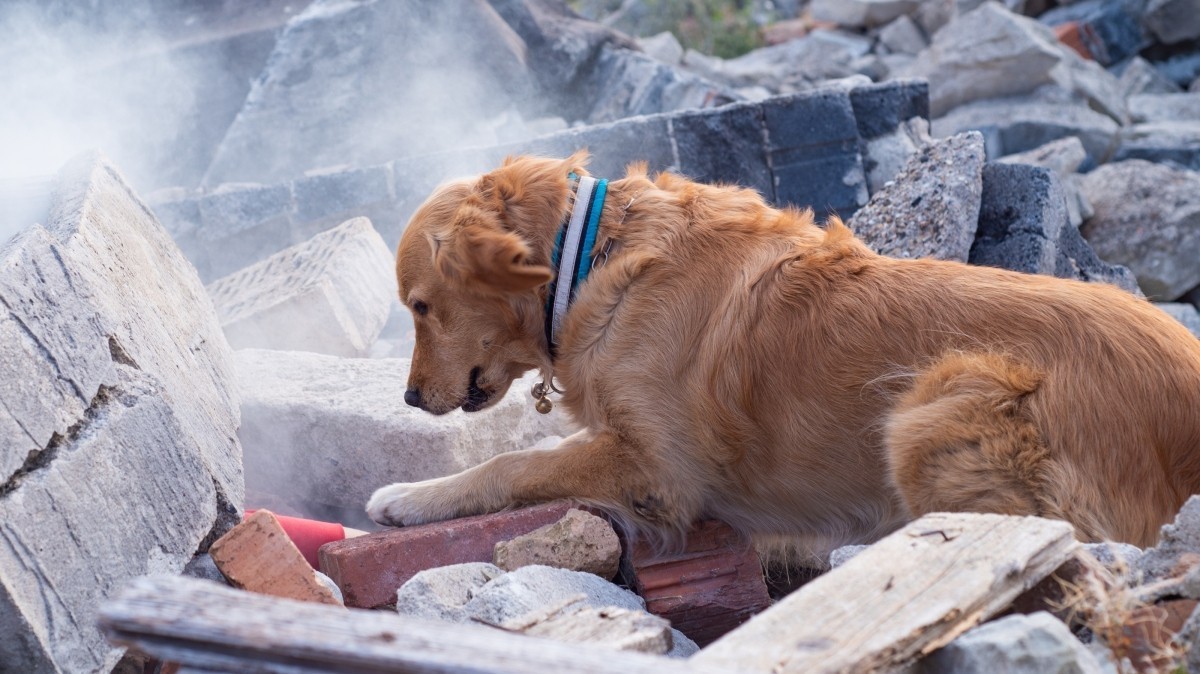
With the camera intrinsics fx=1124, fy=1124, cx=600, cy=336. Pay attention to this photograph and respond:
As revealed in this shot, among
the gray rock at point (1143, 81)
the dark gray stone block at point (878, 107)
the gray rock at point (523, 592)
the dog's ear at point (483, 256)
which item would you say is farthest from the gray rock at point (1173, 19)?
the gray rock at point (523, 592)

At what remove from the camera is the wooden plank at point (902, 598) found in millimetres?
1986

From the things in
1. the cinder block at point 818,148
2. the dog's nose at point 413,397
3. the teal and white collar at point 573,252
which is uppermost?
the teal and white collar at point 573,252

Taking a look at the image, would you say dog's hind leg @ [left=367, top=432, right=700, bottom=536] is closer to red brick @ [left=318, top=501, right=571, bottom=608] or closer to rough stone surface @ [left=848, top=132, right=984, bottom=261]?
red brick @ [left=318, top=501, right=571, bottom=608]

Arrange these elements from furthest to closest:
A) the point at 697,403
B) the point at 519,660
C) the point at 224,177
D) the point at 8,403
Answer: the point at 224,177, the point at 697,403, the point at 8,403, the point at 519,660

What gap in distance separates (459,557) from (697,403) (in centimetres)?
96

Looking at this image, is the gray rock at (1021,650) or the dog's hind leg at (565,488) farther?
the dog's hind leg at (565,488)

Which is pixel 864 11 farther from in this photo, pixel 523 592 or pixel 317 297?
pixel 523 592

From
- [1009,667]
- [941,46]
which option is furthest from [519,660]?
[941,46]

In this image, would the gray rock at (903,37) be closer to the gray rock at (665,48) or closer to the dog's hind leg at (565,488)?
the gray rock at (665,48)

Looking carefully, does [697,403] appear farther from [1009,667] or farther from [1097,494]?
[1009,667]

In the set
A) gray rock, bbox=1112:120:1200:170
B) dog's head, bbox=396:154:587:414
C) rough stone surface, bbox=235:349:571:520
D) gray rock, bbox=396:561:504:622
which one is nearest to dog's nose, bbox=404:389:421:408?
dog's head, bbox=396:154:587:414

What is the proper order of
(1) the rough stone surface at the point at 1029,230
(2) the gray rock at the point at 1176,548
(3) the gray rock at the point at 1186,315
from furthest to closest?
1. (3) the gray rock at the point at 1186,315
2. (1) the rough stone surface at the point at 1029,230
3. (2) the gray rock at the point at 1176,548

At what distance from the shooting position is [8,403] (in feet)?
9.06

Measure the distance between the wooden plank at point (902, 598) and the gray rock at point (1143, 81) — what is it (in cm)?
1327
